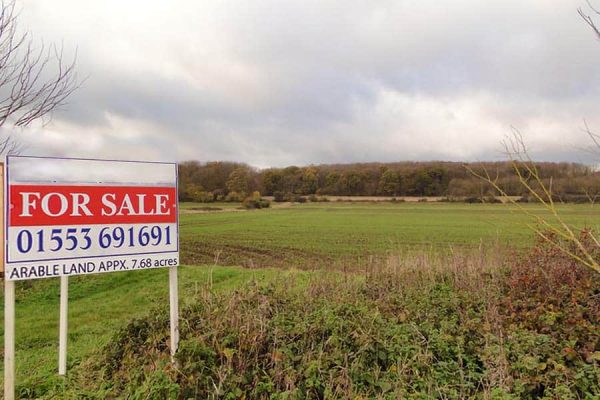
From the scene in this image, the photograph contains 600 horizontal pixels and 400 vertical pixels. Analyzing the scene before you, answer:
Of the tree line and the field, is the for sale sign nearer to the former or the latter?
the field

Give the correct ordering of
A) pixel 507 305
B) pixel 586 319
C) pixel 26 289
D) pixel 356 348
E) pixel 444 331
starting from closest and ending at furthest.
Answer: pixel 356 348 < pixel 444 331 < pixel 586 319 < pixel 507 305 < pixel 26 289

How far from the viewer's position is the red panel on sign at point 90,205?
3.63 m

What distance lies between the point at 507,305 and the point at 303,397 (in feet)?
11.9

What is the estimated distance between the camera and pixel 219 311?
4.81 metres

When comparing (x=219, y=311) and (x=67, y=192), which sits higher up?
(x=67, y=192)

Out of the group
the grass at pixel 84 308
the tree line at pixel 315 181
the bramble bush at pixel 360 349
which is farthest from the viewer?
the tree line at pixel 315 181

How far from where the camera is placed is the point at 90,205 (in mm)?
3918

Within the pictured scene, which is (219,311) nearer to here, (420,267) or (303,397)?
(303,397)

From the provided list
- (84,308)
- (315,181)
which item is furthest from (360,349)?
(315,181)

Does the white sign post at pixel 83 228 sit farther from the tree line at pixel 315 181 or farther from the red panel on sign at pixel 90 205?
the tree line at pixel 315 181

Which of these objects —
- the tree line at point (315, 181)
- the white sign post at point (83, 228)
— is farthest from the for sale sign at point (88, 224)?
the tree line at point (315, 181)

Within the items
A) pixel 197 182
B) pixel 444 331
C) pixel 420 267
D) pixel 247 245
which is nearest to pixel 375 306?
pixel 444 331

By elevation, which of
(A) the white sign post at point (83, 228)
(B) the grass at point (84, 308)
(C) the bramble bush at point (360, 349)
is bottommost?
(B) the grass at point (84, 308)

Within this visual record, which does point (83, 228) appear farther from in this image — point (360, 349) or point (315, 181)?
point (315, 181)
